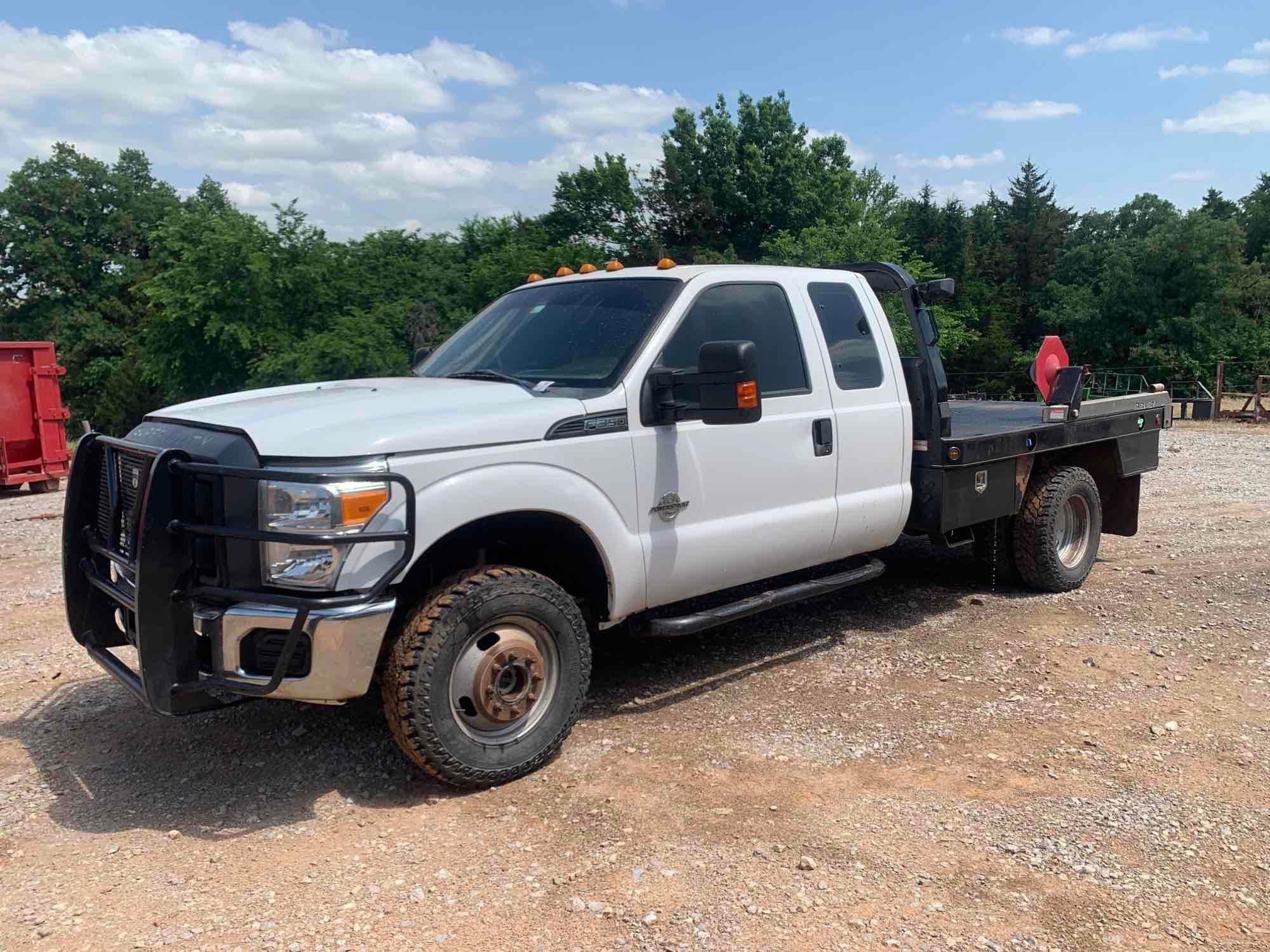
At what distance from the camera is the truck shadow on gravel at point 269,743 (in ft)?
12.4

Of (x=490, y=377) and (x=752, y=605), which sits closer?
(x=490, y=377)

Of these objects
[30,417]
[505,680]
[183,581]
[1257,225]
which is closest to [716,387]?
[505,680]

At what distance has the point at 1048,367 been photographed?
22.5 feet

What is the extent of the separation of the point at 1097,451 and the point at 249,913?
20.4ft

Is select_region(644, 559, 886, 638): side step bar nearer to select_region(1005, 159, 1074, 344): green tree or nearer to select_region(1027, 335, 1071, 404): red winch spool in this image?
Result: select_region(1027, 335, 1071, 404): red winch spool

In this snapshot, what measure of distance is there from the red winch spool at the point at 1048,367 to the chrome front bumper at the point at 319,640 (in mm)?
5015

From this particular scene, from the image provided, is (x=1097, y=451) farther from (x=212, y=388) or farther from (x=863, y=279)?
(x=212, y=388)

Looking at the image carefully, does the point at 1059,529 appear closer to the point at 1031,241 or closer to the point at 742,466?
the point at 742,466

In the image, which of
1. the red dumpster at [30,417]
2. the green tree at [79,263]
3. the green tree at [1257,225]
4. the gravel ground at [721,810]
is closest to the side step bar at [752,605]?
the gravel ground at [721,810]

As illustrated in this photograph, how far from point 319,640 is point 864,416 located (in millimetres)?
3030

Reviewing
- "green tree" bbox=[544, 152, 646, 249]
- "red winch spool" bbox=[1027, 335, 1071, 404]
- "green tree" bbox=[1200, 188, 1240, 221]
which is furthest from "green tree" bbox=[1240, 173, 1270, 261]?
"red winch spool" bbox=[1027, 335, 1071, 404]

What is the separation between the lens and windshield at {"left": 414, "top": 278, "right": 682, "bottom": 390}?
4445 millimetres

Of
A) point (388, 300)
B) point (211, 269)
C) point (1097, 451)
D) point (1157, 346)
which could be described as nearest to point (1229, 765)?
point (1097, 451)

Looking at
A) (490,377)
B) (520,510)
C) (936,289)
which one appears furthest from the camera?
(936,289)
